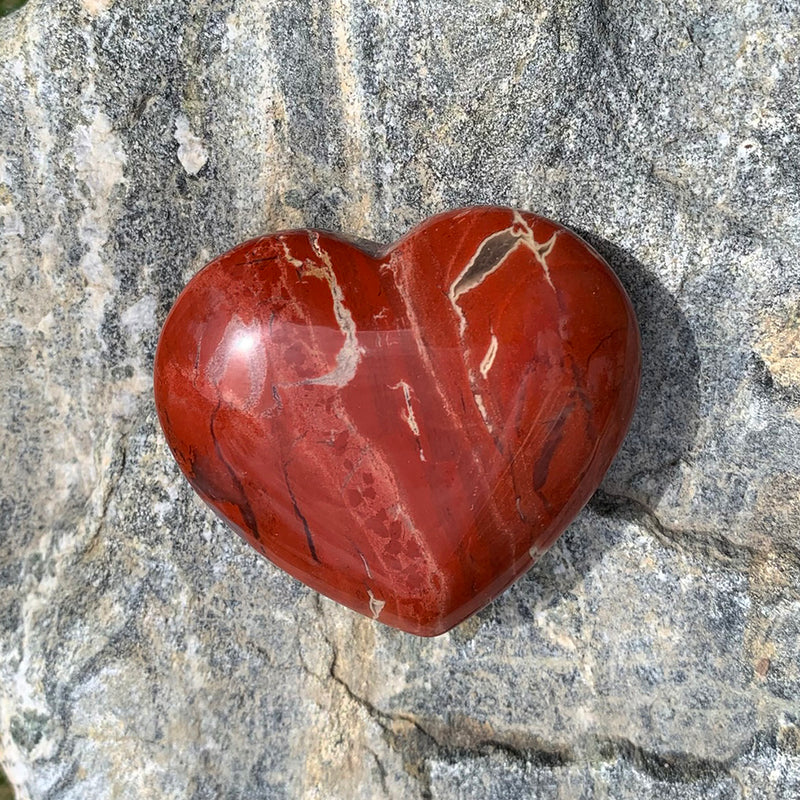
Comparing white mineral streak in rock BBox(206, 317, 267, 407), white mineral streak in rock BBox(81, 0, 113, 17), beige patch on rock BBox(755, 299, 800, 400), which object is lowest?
beige patch on rock BBox(755, 299, 800, 400)

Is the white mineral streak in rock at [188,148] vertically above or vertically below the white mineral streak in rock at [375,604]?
above

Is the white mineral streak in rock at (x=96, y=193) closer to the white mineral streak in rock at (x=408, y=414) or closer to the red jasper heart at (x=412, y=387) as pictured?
the red jasper heart at (x=412, y=387)

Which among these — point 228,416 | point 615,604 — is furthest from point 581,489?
point 228,416

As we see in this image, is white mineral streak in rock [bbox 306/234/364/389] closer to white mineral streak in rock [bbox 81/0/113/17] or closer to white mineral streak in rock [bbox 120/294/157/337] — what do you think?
white mineral streak in rock [bbox 120/294/157/337]

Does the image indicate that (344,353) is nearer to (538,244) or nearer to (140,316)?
(538,244)

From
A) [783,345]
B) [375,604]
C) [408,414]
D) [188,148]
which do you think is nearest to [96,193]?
[188,148]

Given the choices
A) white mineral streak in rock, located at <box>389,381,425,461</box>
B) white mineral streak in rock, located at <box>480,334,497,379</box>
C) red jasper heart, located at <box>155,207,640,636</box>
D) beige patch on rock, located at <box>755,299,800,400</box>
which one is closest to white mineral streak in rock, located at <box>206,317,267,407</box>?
red jasper heart, located at <box>155,207,640,636</box>

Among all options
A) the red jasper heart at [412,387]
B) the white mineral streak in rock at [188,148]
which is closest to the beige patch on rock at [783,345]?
the red jasper heart at [412,387]
